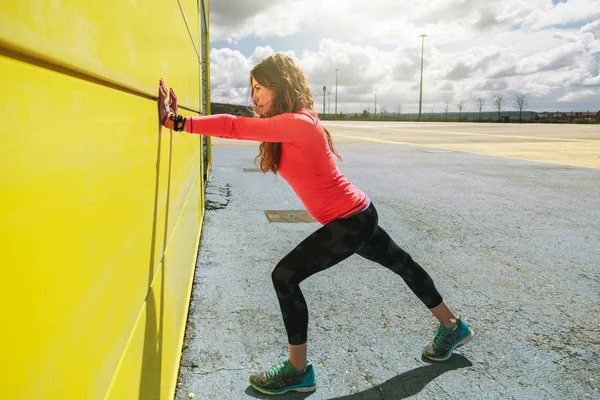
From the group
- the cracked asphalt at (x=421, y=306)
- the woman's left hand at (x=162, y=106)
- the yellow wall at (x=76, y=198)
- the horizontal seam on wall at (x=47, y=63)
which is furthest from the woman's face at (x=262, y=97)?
the cracked asphalt at (x=421, y=306)

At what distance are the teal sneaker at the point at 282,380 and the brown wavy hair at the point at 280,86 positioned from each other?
0.97m

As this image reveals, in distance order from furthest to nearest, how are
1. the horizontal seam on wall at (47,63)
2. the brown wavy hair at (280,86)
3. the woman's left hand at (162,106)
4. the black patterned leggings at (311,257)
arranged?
1. the black patterned leggings at (311,257)
2. the brown wavy hair at (280,86)
3. the woman's left hand at (162,106)
4. the horizontal seam on wall at (47,63)

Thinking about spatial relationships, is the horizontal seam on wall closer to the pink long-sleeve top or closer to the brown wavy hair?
the pink long-sleeve top

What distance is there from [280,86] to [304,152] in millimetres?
315

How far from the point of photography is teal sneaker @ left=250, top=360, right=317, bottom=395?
2.35 metres

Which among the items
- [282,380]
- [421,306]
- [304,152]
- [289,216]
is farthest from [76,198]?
[289,216]

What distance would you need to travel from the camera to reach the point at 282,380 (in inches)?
92.8

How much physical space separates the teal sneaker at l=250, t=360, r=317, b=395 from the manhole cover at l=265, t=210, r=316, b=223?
11.5 ft

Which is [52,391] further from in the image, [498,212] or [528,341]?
[498,212]

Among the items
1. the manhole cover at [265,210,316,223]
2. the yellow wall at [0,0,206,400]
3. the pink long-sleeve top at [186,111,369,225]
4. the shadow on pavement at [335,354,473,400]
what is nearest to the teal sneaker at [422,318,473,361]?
the shadow on pavement at [335,354,473,400]

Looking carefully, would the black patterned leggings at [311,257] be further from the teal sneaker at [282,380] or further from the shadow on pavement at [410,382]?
the shadow on pavement at [410,382]

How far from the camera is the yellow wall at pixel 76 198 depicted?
58 cm

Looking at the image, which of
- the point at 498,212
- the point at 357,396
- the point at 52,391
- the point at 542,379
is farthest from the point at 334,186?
the point at 498,212

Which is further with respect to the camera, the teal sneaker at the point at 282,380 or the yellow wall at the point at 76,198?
the teal sneaker at the point at 282,380
